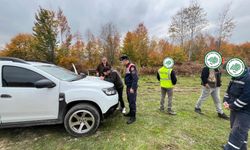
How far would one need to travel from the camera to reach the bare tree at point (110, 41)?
31109mm

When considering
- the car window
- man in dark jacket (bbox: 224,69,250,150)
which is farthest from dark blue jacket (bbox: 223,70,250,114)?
the car window

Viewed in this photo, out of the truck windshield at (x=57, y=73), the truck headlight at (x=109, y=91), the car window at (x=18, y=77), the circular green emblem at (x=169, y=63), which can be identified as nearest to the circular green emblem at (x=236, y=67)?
the circular green emblem at (x=169, y=63)

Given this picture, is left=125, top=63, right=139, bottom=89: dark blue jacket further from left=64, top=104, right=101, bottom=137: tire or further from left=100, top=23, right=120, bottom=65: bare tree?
left=100, top=23, right=120, bottom=65: bare tree

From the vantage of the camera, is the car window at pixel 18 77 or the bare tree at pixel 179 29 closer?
the car window at pixel 18 77

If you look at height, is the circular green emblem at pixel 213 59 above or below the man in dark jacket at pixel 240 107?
above

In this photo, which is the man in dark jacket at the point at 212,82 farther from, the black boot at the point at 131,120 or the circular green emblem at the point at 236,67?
the black boot at the point at 131,120

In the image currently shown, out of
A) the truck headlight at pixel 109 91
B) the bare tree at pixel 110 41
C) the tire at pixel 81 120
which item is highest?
the bare tree at pixel 110 41

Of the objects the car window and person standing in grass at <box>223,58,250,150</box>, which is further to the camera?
the car window

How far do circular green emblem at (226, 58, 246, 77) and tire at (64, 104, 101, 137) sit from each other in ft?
8.58

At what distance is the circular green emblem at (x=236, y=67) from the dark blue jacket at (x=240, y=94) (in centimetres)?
9

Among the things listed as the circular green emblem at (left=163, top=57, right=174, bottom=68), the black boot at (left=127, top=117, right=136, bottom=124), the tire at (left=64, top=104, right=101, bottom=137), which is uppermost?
the circular green emblem at (left=163, top=57, right=174, bottom=68)

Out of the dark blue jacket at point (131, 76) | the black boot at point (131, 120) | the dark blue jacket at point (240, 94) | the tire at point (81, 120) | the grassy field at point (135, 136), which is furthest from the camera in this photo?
the black boot at point (131, 120)

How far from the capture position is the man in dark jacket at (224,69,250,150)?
2.40 meters

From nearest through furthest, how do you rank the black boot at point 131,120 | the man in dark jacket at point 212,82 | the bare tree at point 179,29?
the black boot at point 131,120 < the man in dark jacket at point 212,82 < the bare tree at point 179,29
